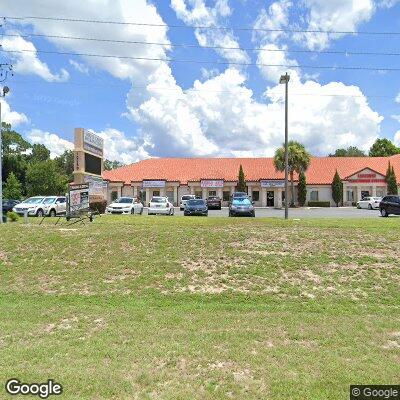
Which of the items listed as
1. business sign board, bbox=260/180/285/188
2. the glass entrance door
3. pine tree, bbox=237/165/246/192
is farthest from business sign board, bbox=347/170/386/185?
pine tree, bbox=237/165/246/192

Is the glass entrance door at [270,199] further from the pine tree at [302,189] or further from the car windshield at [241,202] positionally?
the car windshield at [241,202]

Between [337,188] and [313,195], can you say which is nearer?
[337,188]

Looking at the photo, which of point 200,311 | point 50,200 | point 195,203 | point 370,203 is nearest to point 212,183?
point 370,203

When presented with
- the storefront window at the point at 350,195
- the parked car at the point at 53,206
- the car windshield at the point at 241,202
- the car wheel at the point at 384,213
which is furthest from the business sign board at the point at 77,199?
the storefront window at the point at 350,195

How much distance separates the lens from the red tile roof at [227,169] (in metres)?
49.8

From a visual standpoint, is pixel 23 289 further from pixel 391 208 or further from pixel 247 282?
pixel 391 208

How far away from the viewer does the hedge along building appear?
48.1m

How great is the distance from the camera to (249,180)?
161ft

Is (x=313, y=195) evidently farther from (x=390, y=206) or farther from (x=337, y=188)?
(x=390, y=206)

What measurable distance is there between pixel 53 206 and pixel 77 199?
34.7ft

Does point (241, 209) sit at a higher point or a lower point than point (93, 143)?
lower

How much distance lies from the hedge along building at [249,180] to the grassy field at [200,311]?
35.2 metres

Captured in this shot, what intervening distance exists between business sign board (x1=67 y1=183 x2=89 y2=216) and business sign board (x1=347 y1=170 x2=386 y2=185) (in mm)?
38662

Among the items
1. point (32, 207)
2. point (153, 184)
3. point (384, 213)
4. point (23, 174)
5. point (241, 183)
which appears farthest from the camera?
point (23, 174)
